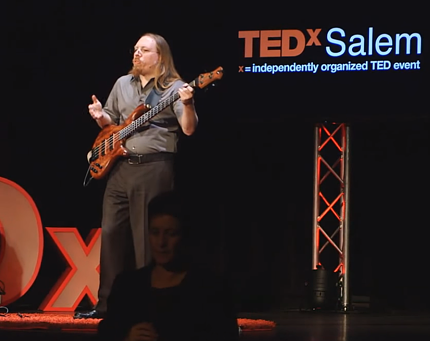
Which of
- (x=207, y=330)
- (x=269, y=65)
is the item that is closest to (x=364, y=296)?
(x=269, y=65)

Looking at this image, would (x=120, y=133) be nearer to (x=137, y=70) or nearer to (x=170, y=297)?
(x=137, y=70)

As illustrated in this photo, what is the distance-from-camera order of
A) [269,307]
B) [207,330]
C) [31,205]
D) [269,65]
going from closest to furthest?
[207,330] < [31,205] < [269,65] < [269,307]

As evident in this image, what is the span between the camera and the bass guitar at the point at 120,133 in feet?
18.0

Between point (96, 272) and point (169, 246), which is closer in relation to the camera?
point (169, 246)

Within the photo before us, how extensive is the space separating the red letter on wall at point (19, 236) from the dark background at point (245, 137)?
978 millimetres

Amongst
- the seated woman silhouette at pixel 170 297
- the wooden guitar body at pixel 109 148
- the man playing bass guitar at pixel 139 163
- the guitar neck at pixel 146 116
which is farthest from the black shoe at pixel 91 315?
the seated woman silhouette at pixel 170 297

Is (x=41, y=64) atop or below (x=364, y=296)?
atop

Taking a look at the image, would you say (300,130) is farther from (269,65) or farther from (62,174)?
(62,174)

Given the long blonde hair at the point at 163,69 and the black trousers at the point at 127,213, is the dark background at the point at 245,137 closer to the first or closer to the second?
the long blonde hair at the point at 163,69

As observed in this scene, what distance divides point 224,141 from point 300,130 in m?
0.76

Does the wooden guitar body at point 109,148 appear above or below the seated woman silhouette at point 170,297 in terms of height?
above

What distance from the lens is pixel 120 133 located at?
18.8 ft

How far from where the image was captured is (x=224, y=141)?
8859 millimetres

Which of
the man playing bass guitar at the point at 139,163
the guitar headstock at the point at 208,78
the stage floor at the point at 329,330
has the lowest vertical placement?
the stage floor at the point at 329,330
